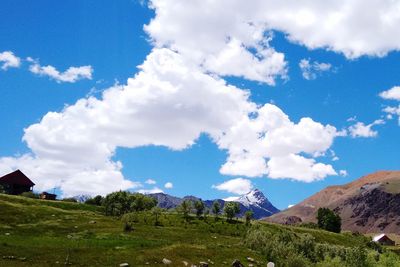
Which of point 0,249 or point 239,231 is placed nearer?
point 0,249

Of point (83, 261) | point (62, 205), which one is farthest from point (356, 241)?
point (83, 261)

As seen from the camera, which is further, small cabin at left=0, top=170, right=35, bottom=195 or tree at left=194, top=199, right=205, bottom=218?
small cabin at left=0, top=170, right=35, bottom=195

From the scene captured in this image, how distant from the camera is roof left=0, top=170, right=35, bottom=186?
193100mm

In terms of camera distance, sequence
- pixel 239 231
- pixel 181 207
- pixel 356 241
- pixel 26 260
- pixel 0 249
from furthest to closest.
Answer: pixel 356 241
pixel 181 207
pixel 239 231
pixel 0 249
pixel 26 260

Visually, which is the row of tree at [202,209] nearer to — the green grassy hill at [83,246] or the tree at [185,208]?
the tree at [185,208]

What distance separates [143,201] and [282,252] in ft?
316

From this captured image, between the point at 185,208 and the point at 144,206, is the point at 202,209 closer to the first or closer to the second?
the point at 185,208

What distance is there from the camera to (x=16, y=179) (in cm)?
19525

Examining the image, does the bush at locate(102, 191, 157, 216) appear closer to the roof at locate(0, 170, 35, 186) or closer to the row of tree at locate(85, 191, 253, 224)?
the row of tree at locate(85, 191, 253, 224)

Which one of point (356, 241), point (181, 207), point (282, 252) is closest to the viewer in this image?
point (282, 252)

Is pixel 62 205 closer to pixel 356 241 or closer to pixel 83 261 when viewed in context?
pixel 83 261

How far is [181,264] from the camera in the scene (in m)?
58.4

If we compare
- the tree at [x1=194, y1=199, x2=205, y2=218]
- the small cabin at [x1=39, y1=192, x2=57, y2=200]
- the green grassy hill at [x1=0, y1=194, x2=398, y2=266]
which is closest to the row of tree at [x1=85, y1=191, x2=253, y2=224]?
the tree at [x1=194, y1=199, x2=205, y2=218]

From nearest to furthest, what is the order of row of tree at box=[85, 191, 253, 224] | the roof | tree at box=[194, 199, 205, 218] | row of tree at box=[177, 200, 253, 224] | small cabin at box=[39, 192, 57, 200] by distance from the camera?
row of tree at box=[85, 191, 253, 224] < row of tree at box=[177, 200, 253, 224] < tree at box=[194, 199, 205, 218] < small cabin at box=[39, 192, 57, 200] < the roof
